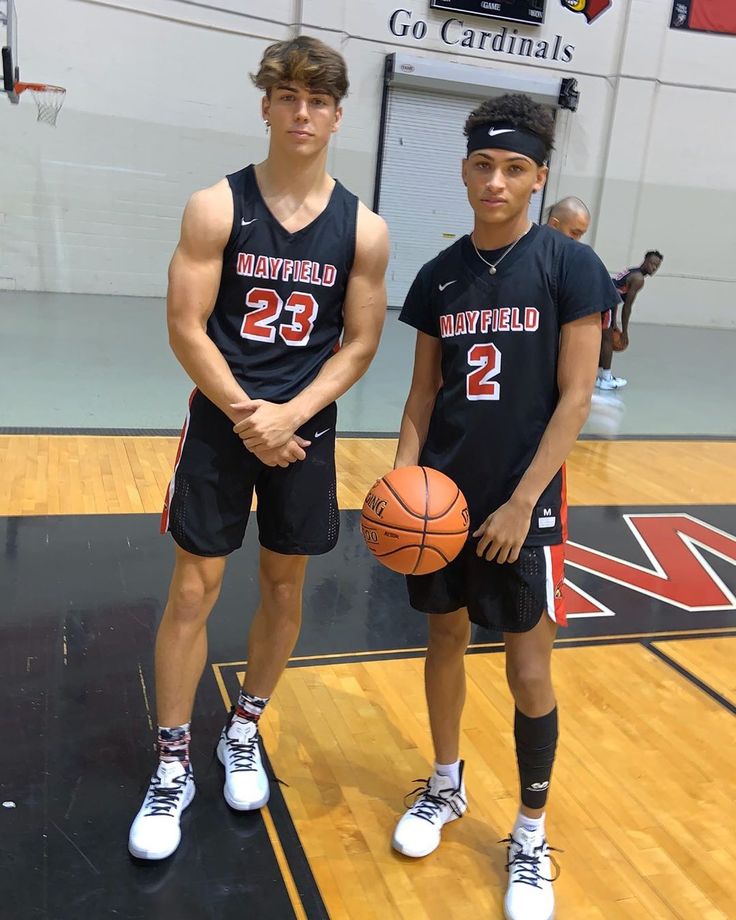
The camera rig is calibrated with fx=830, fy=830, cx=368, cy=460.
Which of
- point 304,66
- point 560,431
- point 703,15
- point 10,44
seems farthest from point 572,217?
point 703,15

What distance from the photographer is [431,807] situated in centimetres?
208

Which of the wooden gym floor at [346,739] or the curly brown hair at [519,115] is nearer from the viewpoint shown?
the curly brown hair at [519,115]

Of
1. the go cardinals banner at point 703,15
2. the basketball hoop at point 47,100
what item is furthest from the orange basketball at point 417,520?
the go cardinals banner at point 703,15

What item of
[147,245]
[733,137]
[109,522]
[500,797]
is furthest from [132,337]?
[733,137]

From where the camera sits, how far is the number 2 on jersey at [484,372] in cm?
180

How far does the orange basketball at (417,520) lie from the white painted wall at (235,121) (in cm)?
1004

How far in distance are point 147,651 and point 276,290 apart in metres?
1.48

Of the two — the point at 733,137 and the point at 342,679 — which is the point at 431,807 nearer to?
the point at 342,679

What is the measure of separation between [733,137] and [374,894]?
560 inches

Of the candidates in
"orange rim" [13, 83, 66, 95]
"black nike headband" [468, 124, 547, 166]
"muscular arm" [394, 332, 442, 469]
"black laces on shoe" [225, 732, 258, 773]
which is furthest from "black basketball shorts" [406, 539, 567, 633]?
"orange rim" [13, 83, 66, 95]

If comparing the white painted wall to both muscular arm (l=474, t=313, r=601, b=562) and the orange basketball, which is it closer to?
the orange basketball

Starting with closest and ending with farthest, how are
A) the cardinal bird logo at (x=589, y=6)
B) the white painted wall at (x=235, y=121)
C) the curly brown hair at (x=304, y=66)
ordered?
the curly brown hair at (x=304, y=66) → the white painted wall at (x=235, y=121) → the cardinal bird logo at (x=589, y=6)

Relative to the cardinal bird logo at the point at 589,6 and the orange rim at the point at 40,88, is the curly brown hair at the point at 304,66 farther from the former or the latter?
the cardinal bird logo at the point at 589,6

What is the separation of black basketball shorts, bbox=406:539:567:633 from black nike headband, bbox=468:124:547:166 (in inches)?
33.0
